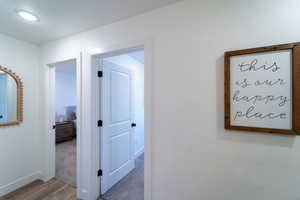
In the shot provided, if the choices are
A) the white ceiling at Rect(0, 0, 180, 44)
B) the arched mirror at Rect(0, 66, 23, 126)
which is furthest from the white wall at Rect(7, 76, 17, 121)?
the white ceiling at Rect(0, 0, 180, 44)

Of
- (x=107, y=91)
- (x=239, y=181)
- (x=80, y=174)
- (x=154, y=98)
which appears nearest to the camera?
(x=239, y=181)

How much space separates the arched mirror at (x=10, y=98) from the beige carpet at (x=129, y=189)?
1829 millimetres

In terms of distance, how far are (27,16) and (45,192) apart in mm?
2373

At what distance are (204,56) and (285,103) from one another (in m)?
0.68

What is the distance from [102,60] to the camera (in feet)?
6.17

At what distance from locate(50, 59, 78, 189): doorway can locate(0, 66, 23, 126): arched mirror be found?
17.0 inches

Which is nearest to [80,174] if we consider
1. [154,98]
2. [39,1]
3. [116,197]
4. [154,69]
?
[116,197]

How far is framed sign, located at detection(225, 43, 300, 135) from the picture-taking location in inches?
36.4

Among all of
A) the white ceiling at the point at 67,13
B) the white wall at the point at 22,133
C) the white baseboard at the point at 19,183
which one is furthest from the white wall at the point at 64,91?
the white ceiling at the point at 67,13

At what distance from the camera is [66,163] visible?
2.92 metres

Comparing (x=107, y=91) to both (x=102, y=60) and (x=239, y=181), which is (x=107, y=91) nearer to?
(x=102, y=60)

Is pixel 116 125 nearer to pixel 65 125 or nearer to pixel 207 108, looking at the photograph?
pixel 207 108

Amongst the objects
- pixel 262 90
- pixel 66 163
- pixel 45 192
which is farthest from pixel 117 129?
pixel 262 90

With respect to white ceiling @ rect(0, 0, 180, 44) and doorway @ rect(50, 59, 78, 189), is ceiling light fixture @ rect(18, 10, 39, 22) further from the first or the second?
doorway @ rect(50, 59, 78, 189)
